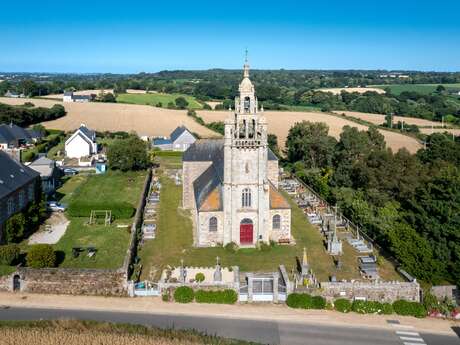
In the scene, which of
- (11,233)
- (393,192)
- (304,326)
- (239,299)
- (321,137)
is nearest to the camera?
(304,326)

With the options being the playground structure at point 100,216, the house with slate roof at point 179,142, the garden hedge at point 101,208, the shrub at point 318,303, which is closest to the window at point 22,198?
the garden hedge at point 101,208

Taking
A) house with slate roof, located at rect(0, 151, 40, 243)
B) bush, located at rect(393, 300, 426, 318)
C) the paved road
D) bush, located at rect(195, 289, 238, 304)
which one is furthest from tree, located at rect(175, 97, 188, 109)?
bush, located at rect(393, 300, 426, 318)

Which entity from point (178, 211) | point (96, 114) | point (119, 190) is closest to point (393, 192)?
point (178, 211)

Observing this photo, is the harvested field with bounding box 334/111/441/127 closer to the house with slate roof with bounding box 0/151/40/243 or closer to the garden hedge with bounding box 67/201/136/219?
the garden hedge with bounding box 67/201/136/219

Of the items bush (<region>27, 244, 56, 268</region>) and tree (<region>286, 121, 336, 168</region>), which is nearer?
bush (<region>27, 244, 56, 268</region>)

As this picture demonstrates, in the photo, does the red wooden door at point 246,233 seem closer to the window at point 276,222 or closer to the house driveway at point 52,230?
the window at point 276,222

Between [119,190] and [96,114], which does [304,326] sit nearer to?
[119,190]

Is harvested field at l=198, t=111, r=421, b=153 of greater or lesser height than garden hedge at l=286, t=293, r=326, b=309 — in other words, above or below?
above

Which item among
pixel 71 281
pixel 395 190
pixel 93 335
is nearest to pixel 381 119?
pixel 395 190
